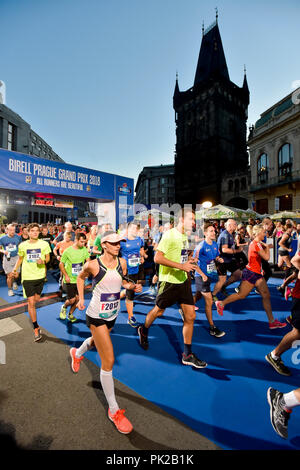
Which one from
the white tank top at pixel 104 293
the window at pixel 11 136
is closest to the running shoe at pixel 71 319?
the white tank top at pixel 104 293

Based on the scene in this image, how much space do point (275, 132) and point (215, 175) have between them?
→ 15977 mm

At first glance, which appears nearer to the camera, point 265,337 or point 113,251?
point 113,251

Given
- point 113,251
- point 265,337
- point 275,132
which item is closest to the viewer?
point 113,251

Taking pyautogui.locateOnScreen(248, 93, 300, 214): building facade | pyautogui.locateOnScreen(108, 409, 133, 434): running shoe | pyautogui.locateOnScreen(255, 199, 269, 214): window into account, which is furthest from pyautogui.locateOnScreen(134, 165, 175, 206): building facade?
pyautogui.locateOnScreen(108, 409, 133, 434): running shoe

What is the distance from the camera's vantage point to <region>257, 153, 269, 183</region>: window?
2981cm

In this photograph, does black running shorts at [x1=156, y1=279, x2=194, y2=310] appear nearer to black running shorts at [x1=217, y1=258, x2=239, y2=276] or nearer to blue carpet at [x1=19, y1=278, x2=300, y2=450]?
blue carpet at [x1=19, y1=278, x2=300, y2=450]

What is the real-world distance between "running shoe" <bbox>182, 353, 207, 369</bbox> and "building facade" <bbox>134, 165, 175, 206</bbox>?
7130 cm

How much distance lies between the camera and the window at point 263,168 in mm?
29812

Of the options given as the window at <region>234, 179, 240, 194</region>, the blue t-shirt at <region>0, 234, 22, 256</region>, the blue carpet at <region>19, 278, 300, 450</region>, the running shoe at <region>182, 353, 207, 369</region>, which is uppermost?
the window at <region>234, 179, 240, 194</region>

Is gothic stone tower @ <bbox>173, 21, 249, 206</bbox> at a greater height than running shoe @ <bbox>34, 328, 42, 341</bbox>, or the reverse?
gothic stone tower @ <bbox>173, 21, 249, 206</bbox>

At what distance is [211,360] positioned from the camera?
137 inches
